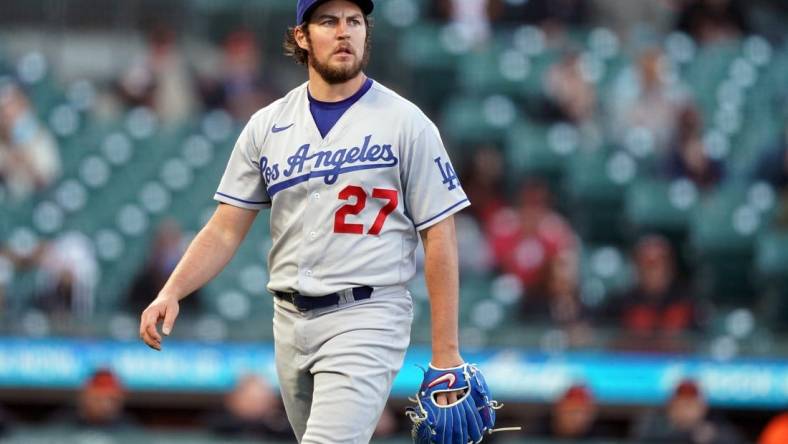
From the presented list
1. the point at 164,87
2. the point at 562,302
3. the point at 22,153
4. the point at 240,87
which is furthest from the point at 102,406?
the point at 164,87

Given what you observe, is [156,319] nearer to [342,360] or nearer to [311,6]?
[342,360]

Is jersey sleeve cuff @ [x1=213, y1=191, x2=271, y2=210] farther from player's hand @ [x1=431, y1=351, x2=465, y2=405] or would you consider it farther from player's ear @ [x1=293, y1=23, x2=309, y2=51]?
player's hand @ [x1=431, y1=351, x2=465, y2=405]

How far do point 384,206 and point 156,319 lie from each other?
71 centimetres

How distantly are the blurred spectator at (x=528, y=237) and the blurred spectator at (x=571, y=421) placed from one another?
1482 millimetres

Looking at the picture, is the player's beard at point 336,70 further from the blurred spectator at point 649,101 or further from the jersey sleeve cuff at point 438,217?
the blurred spectator at point 649,101

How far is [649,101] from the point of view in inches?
436

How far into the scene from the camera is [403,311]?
4.31 m

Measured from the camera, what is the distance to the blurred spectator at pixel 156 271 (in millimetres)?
10445

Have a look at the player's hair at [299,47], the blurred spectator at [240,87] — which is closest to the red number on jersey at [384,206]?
the player's hair at [299,47]

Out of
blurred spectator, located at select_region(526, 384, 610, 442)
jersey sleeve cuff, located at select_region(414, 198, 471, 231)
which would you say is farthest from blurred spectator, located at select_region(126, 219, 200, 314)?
jersey sleeve cuff, located at select_region(414, 198, 471, 231)

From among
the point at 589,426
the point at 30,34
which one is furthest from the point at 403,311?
the point at 30,34

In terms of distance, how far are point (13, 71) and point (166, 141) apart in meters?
1.56

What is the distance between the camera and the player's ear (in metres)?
4.36

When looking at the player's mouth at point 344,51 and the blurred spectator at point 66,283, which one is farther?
the blurred spectator at point 66,283
